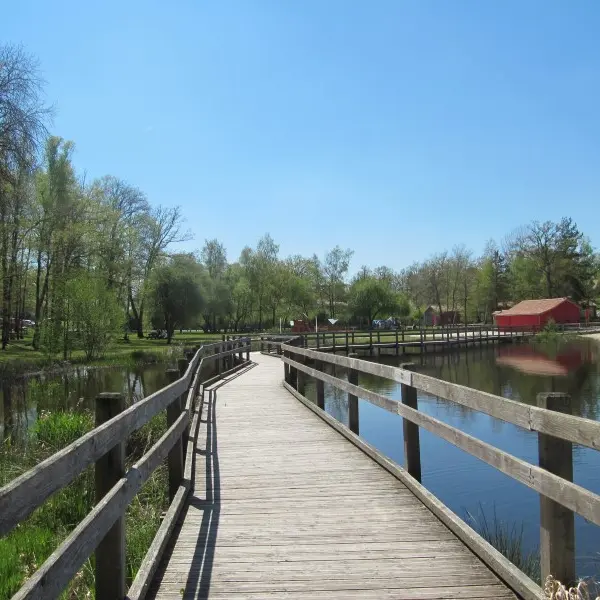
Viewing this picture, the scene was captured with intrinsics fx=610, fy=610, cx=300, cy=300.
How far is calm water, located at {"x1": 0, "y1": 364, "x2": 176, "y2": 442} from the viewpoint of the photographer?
1505 centimetres

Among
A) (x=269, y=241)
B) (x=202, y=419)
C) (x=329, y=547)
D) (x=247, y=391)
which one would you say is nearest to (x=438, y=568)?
(x=329, y=547)

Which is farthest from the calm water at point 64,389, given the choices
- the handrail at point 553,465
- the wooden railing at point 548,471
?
the handrail at point 553,465

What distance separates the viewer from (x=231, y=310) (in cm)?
7500

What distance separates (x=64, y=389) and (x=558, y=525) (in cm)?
2003

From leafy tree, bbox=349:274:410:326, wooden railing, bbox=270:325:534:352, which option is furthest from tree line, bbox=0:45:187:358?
leafy tree, bbox=349:274:410:326

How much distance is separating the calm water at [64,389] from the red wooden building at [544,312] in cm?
5315

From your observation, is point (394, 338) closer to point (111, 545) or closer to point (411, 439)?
point (411, 439)

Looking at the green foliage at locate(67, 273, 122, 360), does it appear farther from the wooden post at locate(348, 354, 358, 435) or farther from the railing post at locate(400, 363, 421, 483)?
the railing post at locate(400, 363, 421, 483)

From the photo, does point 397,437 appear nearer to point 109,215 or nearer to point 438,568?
point 438,568

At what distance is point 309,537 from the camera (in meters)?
4.29

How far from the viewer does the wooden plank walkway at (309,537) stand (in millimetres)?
3424

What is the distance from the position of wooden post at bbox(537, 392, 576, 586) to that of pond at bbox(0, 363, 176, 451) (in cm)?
1004

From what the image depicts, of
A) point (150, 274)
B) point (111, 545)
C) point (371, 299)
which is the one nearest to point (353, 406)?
point (111, 545)

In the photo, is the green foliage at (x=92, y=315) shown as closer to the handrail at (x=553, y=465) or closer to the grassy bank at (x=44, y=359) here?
the grassy bank at (x=44, y=359)
